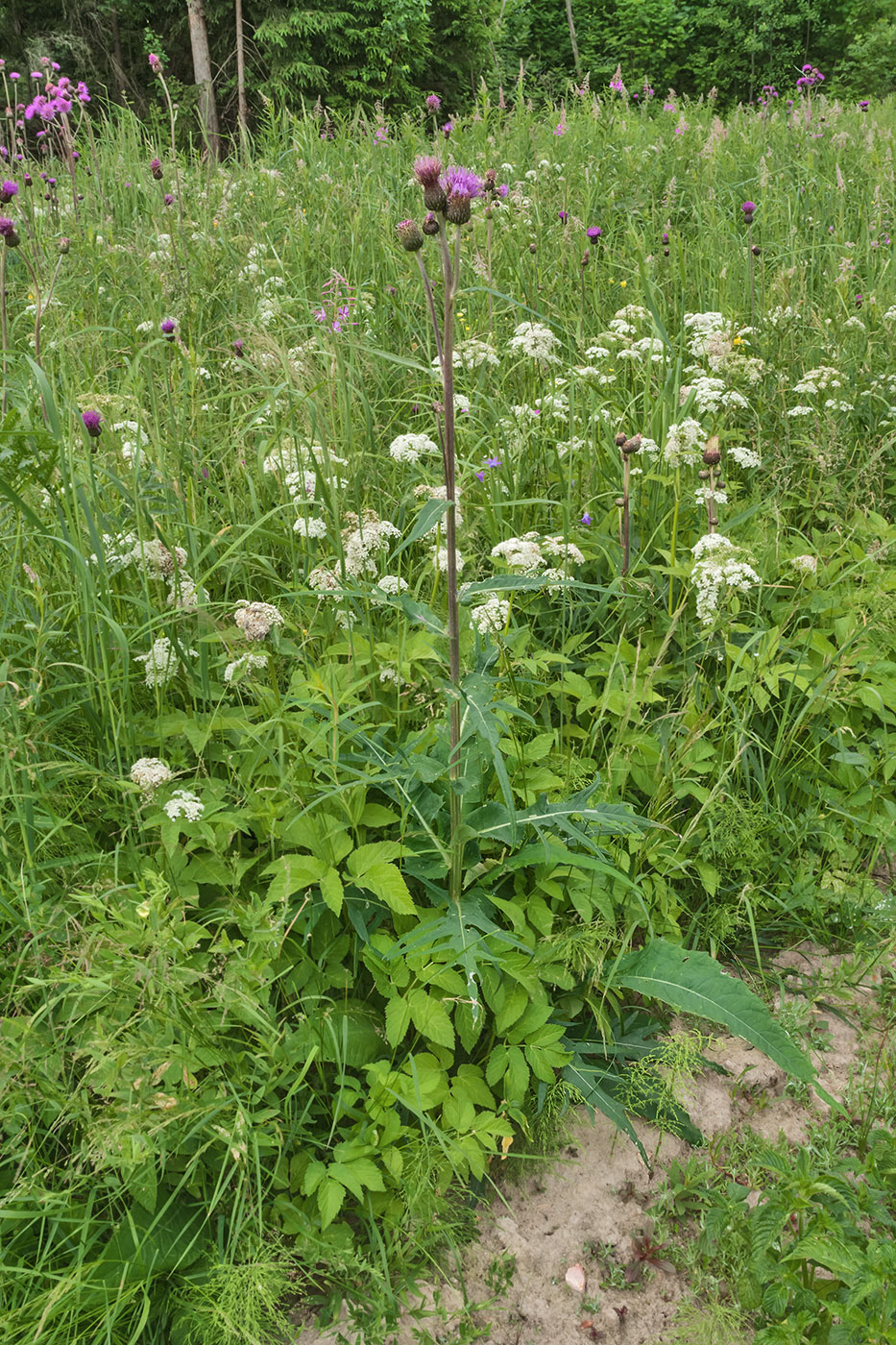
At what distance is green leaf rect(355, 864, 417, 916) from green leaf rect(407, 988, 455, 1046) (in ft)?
0.52

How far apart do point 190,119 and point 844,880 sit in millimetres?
13446

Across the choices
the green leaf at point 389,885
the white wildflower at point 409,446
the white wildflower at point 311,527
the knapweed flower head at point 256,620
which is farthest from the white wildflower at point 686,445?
the green leaf at point 389,885

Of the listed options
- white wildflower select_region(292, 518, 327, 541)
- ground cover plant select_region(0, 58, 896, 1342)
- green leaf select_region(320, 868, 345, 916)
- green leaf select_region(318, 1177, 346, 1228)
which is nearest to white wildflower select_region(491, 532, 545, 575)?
ground cover plant select_region(0, 58, 896, 1342)

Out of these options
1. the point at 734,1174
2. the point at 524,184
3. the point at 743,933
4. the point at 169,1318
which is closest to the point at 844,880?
the point at 743,933

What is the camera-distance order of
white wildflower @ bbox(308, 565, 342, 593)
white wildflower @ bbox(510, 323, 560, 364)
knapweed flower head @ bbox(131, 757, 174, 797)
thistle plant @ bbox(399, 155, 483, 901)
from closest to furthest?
thistle plant @ bbox(399, 155, 483, 901) → knapweed flower head @ bbox(131, 757, 174, 797) → white wildflower @ bbox(308, 565, 342, 593) → white wildflower @ bbox(510, 323, 560, 364)

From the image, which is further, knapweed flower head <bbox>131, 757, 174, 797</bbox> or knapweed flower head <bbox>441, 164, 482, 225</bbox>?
knapweed flower head <bbox>131, 757, 174, 797</bbox>

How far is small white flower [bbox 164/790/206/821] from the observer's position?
1583 mm

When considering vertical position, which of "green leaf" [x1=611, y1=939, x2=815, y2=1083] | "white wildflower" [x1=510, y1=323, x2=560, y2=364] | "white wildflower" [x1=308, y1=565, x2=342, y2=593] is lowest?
"green leaf" [x1=611, y1=939, x2=815, y2=1083]

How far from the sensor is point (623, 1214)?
1636 millimetres

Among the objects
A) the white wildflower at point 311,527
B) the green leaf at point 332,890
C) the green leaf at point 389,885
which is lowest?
the green leaf at point 389,885

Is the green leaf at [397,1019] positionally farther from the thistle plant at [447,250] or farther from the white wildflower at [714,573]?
the white wildflower at [714,573]

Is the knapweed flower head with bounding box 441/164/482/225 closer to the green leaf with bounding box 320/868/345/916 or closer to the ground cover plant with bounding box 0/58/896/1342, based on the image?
the ground cover plant with bounding box 0/58/896/1342

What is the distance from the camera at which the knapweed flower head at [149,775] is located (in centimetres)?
163

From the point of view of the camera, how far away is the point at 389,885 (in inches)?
62.1
